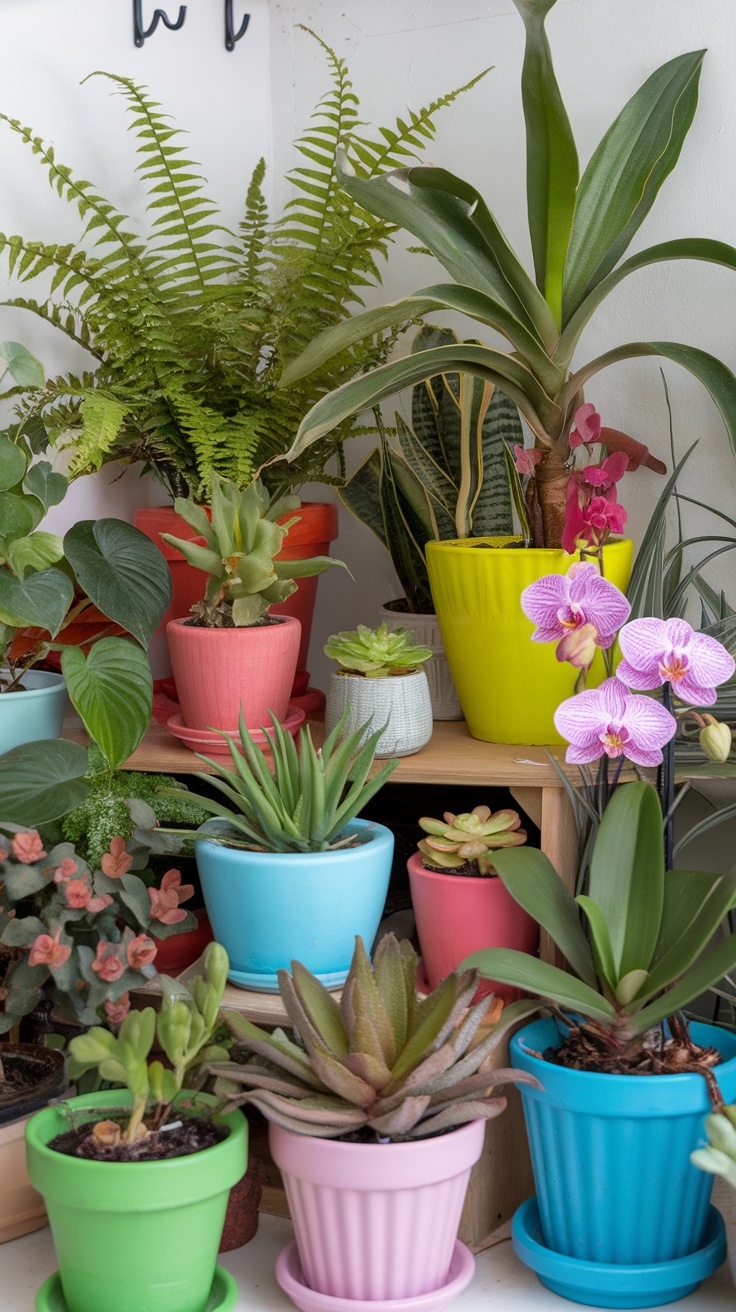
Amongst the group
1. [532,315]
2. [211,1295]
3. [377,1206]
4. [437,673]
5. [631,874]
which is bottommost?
[211,1295]

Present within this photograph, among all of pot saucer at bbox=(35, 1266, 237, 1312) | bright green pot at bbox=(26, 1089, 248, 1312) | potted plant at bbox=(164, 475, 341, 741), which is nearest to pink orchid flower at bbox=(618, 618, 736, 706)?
potted plant at bbox=(164, 475, 341, 741)

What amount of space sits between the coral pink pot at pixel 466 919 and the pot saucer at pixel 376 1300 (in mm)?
265

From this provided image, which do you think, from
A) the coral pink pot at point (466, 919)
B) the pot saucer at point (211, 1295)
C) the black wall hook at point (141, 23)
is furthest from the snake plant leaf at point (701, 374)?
the pot saucer at point (211, 1295)

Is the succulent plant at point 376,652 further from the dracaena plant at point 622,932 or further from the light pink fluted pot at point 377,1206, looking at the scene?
the light pink fluted pot at point 377,1206

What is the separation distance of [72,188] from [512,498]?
645 mm

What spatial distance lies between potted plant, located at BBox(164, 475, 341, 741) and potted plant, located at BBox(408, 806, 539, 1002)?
0.83ft

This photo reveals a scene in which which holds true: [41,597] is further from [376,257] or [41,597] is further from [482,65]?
[482,65]

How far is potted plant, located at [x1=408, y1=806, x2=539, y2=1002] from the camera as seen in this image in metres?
1.23

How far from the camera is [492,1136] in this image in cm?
121

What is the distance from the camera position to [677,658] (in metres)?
1.06

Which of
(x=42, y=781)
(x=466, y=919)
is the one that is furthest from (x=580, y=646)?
(x=42, y=781)

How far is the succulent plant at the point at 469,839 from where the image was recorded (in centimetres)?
124

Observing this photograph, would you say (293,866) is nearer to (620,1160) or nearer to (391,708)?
(391,708)

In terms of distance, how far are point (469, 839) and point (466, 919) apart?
0.27 feet
